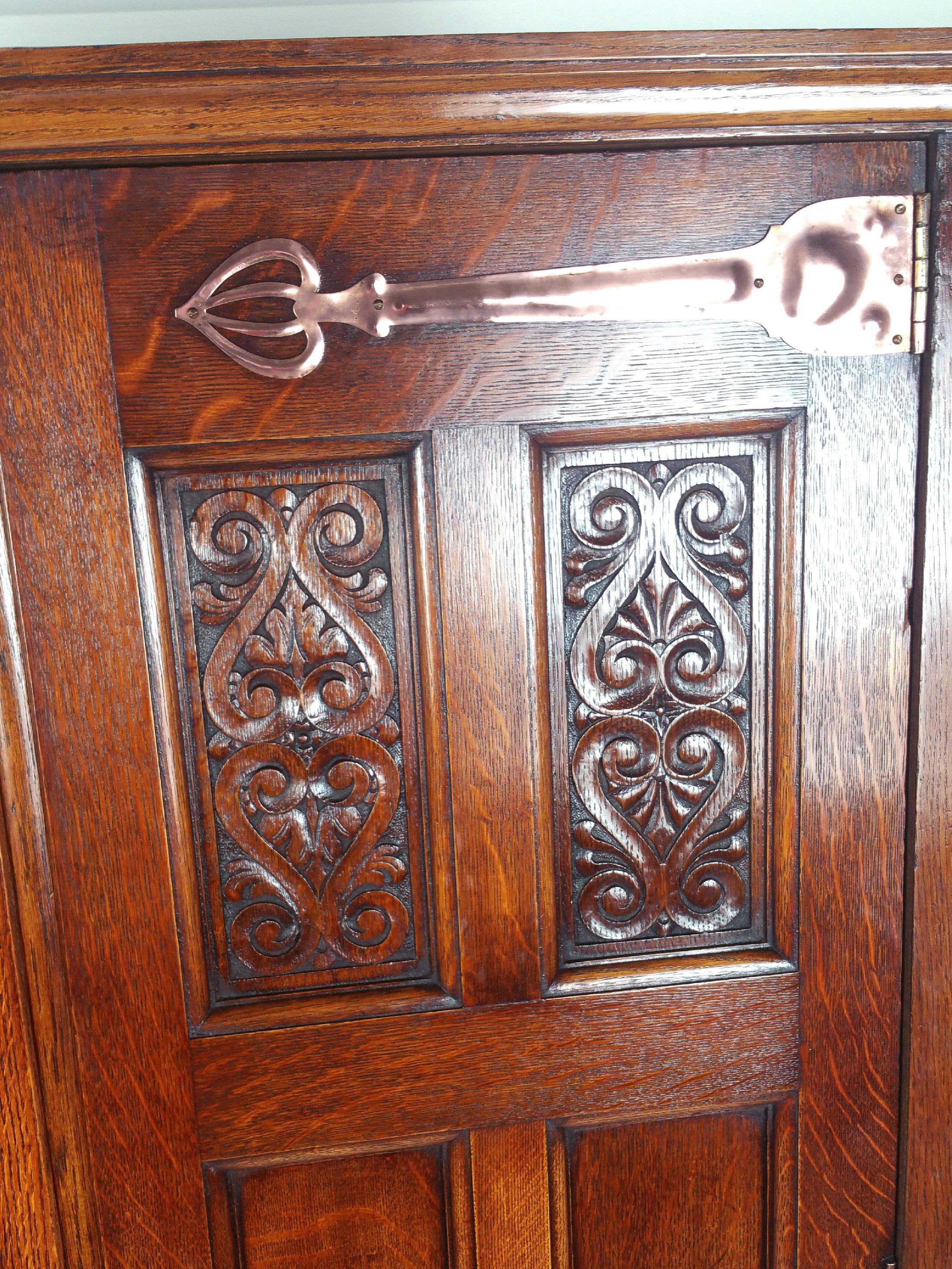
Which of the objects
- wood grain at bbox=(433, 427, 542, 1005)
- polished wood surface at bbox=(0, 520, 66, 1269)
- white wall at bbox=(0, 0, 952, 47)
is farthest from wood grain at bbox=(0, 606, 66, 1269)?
white wall at bbox=(0, 0, 952, 47)

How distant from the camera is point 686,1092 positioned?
939 millimetres

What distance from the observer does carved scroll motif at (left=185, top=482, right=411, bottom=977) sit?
84 cm

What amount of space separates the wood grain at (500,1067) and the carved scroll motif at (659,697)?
0.28 ft

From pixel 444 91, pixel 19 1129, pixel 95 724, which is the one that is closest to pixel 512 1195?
pixel 19 1129

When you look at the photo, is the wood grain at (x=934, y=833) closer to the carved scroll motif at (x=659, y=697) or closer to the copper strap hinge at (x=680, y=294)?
the copper strap hinge at (x=680, y=294)

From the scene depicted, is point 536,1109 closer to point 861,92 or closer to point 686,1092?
point 686,1092

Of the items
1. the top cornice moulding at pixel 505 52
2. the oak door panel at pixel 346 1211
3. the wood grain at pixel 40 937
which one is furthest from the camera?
the oak door panel at pixel 346 1211

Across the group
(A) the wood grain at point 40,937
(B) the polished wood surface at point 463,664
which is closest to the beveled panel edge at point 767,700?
(B) the polished wood surface at point 463,664

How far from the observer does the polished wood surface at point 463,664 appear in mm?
763

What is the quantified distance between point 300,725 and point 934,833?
612 mm

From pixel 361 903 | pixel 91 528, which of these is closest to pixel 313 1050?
pixel 361 903

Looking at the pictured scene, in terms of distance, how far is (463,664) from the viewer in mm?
866

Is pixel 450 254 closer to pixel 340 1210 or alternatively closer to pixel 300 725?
pixel 300 725

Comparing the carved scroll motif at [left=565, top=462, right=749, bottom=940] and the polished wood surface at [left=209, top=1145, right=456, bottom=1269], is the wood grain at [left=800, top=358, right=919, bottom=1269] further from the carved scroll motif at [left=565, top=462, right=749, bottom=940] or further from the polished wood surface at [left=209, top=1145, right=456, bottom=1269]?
the polished wood surface at [left=209, top=1145, right=456, bottom=1269]
